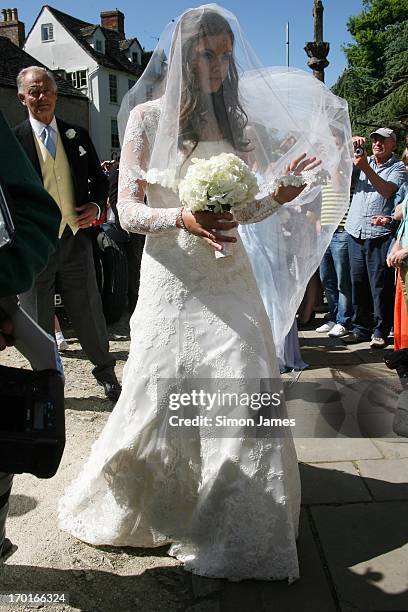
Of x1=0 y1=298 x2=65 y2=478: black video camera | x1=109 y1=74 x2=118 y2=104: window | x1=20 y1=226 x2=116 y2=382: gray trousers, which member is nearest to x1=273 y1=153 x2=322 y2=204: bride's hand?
x1=0 y1=298 x2=65 y2=478: black video camera

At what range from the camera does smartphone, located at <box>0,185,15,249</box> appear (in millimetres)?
1520

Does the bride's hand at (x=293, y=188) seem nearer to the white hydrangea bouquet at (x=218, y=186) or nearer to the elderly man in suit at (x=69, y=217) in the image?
the white hydrangea bouquet at (x=218, y=186)

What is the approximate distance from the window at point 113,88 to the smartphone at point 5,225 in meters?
38.2

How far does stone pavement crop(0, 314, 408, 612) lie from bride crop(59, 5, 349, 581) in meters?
0.09

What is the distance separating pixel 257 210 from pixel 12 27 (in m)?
38.3

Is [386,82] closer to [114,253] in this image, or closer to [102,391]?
[114,253]

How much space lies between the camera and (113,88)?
37.9m

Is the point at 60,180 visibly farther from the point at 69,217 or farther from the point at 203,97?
the point at 203,97

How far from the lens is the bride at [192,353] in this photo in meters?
2.45

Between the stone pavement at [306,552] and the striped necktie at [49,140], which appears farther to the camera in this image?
the striped necktie at [49,140]

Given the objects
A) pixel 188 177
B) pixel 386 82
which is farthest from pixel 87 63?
pixel 188 177

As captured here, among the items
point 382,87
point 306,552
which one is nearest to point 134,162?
point 306,552

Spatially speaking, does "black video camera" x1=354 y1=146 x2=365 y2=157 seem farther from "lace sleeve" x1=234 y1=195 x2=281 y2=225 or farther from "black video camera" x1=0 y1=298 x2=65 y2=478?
"black video camera" x1=0 y1=298 x2=65 y2=478

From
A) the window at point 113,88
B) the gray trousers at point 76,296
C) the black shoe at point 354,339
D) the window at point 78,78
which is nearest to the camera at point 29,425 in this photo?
the gray trousers at point 76,296
